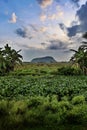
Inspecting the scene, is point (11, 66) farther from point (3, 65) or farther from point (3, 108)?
point (3, 108)

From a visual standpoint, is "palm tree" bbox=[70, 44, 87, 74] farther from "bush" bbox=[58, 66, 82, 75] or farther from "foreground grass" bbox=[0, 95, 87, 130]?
"foreground grass" bbox=[0, 95, 87, 130]

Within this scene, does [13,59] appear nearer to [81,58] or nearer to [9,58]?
[9,58]

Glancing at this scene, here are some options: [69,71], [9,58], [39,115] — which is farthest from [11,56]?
[39,115]

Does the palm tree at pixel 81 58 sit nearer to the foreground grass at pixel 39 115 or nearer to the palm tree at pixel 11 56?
the palm tree at pixel 11 56

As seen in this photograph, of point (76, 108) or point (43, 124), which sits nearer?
point (43, 124)

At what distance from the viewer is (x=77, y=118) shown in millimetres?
30125

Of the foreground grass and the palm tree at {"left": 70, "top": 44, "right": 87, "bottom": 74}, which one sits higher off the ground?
the palm tree at {"left": 70, "top": 44, "right": 87, "bottom": 74}

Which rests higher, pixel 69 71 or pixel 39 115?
pixel 69 71

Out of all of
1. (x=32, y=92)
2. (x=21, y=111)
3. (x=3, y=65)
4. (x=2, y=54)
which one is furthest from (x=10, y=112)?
(x=2, y=54)

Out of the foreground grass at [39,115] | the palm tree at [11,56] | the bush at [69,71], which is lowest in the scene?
the foreground grass at [39,115]

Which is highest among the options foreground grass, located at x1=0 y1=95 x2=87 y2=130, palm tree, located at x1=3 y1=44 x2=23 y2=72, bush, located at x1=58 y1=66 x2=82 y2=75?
palm tree, located at x1=3 y1=44 x2=23 y2=72

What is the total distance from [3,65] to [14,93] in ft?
144

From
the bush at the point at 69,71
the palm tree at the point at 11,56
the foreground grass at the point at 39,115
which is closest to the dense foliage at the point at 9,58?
the palm tree at the point at 11,56

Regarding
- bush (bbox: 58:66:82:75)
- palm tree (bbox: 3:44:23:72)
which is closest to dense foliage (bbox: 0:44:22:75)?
palm tree (bbox: 3:44:23:72)
